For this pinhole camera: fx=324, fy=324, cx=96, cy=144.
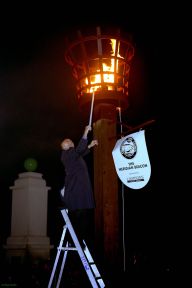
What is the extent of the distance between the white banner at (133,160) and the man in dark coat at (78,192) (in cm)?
59

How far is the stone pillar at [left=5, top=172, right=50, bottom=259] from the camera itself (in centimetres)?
984

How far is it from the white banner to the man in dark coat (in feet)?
1.92

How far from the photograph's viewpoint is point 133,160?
5.37 m

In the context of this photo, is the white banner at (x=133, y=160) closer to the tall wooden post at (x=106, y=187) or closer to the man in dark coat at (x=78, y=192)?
the tall wooden post at (x=106, y=187)

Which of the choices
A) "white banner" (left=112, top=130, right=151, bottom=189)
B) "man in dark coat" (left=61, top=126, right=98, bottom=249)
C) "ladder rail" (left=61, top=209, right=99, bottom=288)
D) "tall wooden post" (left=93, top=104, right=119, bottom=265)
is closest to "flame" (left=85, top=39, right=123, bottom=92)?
"tall wooden post" (left=93, top=104, right=119, bottom=265)

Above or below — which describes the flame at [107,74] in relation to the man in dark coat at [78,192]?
above

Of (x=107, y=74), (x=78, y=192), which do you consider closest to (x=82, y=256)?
(x=78, y=192)

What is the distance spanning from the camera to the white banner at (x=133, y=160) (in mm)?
5195

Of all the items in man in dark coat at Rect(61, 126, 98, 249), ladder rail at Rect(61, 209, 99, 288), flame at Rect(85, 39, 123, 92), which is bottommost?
ladder rail at Rect(61, 209, 99, 288)

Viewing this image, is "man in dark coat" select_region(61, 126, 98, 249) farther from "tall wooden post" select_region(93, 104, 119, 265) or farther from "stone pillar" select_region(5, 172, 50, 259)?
"stone pillar" select_region(5, 172, 50, 259)

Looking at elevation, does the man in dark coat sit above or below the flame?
below

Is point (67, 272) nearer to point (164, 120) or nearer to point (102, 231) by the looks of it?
point (102, 231)

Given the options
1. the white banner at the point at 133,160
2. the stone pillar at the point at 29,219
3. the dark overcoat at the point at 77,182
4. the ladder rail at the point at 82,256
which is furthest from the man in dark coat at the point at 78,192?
the stone pillar at the point at 29,219

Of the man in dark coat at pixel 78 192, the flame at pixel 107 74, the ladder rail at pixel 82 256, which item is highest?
the flame at pixel 107 74
